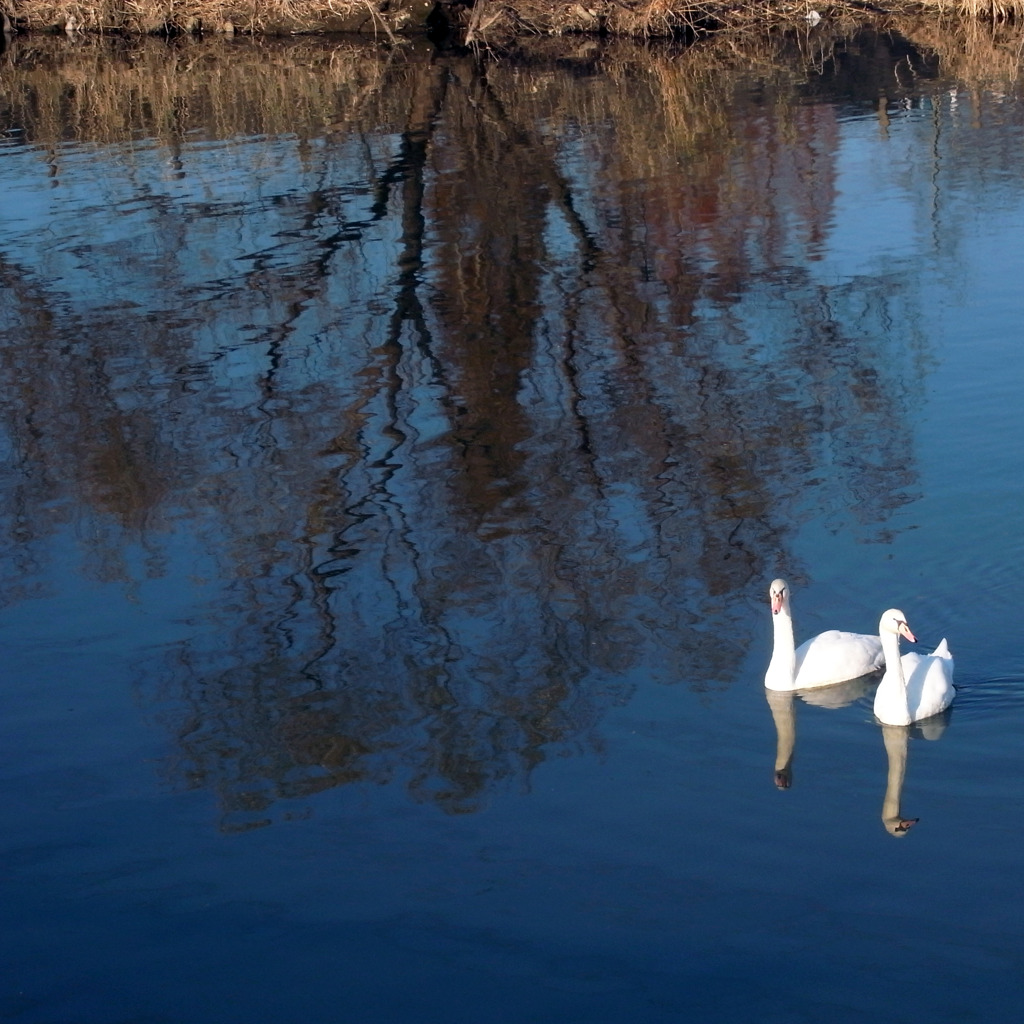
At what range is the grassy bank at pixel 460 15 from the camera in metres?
30.4

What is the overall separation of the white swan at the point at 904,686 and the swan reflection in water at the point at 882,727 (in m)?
0.05

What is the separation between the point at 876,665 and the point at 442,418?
14.6 feet

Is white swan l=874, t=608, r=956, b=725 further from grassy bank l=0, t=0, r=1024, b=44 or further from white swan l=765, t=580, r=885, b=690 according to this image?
grassy bank l=0, t=0, r=1024, b=44

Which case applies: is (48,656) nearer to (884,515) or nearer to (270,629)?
(270,629)

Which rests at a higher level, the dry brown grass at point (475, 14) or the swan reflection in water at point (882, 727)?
the dry brown grass at point (475, 14)

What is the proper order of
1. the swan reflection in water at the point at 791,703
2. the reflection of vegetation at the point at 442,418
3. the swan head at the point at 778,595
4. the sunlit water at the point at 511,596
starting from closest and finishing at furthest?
the sunlit water at the point at 511,596 → the swan reflection in water at the point at 791,703 → the swan head at the point at 778,595 → the reflection of vegetation at the point at 442,418

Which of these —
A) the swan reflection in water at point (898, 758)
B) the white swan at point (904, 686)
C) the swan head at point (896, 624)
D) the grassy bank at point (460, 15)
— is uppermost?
the grassy bank at point (460, 15)

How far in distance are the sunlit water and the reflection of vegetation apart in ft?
0.12

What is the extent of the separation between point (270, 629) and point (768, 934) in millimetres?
3456

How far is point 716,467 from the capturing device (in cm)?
934

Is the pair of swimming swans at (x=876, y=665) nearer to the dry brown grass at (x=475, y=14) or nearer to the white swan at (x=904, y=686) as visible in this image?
the white swan at (x=904, y=686)

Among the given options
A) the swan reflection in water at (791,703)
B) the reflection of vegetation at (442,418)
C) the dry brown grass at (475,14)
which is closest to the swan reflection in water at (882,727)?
the swan reflection in water at (791,703)

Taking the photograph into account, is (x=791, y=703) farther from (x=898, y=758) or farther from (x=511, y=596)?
(x=511, y=596)

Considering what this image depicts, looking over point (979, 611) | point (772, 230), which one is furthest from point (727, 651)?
point (772, 230)
